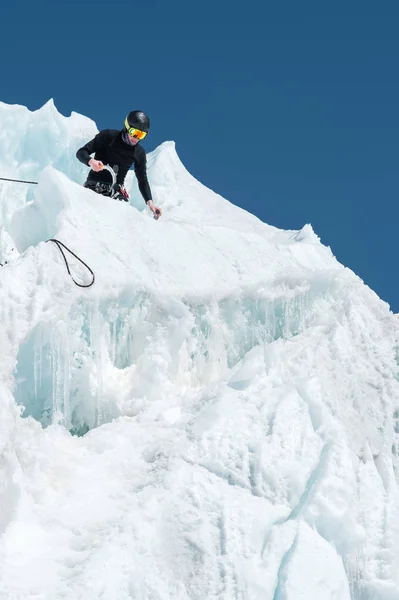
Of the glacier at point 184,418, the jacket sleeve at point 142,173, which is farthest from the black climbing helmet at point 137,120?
the glacier at point 184,418

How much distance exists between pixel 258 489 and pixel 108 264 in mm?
2443

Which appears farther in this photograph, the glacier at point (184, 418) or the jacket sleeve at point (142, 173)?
the jacket sleeve at point (142, 173)

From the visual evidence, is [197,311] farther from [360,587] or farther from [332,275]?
[360,587]

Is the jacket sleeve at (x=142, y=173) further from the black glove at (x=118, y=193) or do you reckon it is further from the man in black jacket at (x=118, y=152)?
the black glove at (x=118, y=193)

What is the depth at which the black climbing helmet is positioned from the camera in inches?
308

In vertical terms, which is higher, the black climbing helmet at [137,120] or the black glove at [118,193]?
the black climbing helmet at [137,120]

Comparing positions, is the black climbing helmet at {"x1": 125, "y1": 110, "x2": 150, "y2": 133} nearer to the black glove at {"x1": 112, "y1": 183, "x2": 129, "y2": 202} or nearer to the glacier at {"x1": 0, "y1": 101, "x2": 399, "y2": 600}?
the black glove at {"x1": 112, "y1": 183, "x2": 129, "y2": 202}

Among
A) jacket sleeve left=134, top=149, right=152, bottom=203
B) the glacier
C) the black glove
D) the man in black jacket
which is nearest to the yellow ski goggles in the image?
the man in black jacket

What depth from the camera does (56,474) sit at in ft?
17.9

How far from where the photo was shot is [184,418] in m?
6.29

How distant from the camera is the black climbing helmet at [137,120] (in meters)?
7.83

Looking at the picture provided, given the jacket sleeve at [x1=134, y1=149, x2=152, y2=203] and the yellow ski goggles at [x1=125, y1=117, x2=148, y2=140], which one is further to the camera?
the jacket sleeve at [x1=134, y1=149, x2=152, y2=203]

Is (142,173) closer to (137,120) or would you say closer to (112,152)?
(112,152)

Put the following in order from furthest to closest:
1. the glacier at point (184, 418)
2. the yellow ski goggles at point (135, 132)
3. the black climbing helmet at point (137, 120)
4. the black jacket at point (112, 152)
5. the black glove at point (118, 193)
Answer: the black glove at point (118, 193) → the black jacket at point (112, 152) → the yellow ski goggles at point (135, 132) → the black climbing helmet at point (137, 120) → the glacier at point (184, 418)
